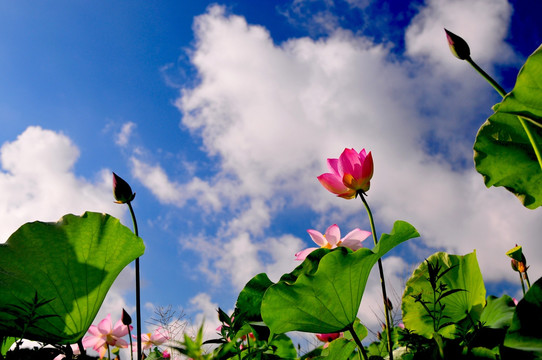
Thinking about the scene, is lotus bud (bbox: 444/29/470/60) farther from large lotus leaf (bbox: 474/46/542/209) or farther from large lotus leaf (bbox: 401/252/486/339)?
large lotus leaf (bbox: 401/252/486/339)

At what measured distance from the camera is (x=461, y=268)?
4.82ft

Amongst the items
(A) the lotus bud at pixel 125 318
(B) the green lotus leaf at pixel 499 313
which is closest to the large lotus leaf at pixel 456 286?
(B) the green lotus leaf at pixel 499 313

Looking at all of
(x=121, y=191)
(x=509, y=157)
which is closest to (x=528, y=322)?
(x=509, y=157)

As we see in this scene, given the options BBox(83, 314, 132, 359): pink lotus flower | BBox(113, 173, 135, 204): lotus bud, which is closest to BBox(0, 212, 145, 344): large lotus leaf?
BBox(113, 173, 135, 204): lotus bud

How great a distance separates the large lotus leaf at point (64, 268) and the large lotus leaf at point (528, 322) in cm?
94

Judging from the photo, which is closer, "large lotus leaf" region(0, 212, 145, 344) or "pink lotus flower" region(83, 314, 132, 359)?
"large lotus leaf" region(0, 212, 145, 344)

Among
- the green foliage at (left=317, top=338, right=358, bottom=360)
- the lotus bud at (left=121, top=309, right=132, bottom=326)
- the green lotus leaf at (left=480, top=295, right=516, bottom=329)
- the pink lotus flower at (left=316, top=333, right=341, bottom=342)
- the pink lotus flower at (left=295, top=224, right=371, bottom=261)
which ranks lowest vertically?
the green foliage at (left=317, top=338, right=358, bottom=360)

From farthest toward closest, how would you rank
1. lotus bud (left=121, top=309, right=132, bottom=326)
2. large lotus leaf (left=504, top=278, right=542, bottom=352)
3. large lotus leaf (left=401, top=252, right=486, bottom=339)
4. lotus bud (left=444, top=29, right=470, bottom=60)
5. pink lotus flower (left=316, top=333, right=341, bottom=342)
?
pink lotus flower (left=316, top=333, right=341, bottom=342), lotus bud (left=121, top=309, right=132, bottom=326), large lotus leaf (left=401, top=252, right=486, bottom=339), lotus bud (left=444, top=29, right=470, bottom=60), large lotus leaf (left=504, top=278, right=542, bottom=352)

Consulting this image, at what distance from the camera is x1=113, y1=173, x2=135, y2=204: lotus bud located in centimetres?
148

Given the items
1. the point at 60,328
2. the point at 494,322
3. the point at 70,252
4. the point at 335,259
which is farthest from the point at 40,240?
the point at 494,322

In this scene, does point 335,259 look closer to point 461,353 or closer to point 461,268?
point 461,353

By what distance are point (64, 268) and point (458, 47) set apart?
1152 mm

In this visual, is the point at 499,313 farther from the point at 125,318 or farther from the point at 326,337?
the point at 125,318

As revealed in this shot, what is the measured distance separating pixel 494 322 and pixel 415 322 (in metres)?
0.51
